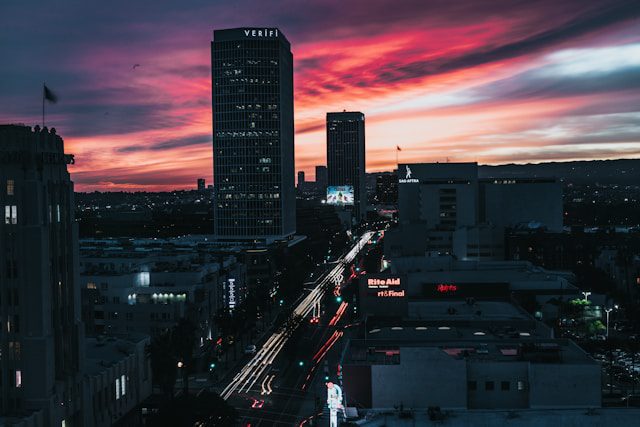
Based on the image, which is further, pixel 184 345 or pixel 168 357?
pixel 184 345

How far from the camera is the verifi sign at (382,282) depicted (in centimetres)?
11488

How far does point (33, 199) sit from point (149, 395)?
3430cm

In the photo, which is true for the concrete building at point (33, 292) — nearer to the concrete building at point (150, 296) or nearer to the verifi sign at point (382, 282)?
the concrete building at point (150, 296)

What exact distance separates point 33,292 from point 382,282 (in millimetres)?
61943

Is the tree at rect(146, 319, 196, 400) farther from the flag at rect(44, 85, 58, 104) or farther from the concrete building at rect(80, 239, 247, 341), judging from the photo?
the flag at rect(44, 85, 58, 104)

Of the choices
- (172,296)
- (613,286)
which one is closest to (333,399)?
(172,296)

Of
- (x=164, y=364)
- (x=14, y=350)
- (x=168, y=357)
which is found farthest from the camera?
(x=168, y=357)

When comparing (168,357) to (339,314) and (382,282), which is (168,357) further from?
(339,314)

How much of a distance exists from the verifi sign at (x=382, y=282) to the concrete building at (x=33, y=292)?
5617cm

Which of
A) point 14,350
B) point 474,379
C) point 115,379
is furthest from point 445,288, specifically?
point 14,350

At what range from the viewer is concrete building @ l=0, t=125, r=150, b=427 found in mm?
64312

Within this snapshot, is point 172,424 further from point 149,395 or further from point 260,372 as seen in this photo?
point 260,372

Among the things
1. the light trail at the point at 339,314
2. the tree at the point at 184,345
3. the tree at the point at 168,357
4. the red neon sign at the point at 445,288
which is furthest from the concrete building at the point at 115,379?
the red neon sign at the point at 445,288

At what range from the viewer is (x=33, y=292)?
213 ft
